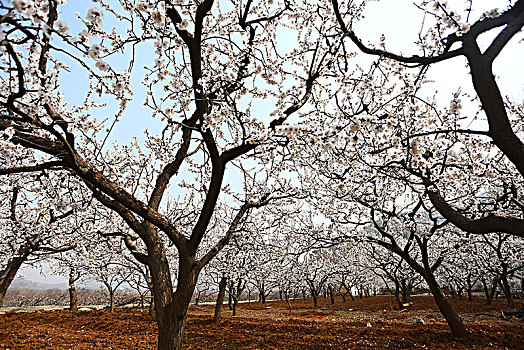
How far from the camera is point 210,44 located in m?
4.57

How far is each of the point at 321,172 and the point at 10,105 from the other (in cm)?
551

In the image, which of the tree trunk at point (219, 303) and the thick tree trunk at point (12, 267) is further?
the tree trunk at point (219, 303)

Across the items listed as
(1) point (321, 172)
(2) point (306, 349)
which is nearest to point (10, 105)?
(1) point (321, 172)

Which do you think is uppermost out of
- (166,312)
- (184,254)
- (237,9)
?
(237,9)

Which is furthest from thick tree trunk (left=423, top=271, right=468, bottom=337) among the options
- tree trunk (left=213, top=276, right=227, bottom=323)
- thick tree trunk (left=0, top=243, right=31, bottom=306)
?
thick tree trunk (left=0, top=243, right=31, bottom=306)

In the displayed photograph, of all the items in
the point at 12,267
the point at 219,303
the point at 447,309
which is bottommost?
the point at 219,303

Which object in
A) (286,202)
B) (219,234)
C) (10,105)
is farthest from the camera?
(219,234)

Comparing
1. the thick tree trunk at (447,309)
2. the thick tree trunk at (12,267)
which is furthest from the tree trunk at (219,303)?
the thick tree trunk at (447,309)

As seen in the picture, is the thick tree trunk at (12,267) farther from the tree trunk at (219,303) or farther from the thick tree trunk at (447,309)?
the thick tree trunk at (447,309)

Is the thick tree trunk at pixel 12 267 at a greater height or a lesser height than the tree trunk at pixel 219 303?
greater

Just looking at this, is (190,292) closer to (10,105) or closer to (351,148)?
(10,105)

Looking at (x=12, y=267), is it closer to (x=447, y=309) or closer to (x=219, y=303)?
(x=219, y=303)

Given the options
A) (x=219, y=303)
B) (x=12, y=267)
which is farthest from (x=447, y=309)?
(x=12, y=267)

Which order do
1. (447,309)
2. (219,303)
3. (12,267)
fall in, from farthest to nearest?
(219,303)
(12,267)
(447,309)
